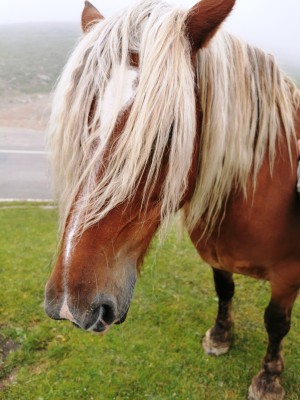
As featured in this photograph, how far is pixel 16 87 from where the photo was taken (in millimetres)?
24812

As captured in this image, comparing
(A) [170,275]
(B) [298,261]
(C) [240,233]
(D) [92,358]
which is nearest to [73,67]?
(C) [240,233]

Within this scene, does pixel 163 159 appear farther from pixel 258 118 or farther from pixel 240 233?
pixel 240 233

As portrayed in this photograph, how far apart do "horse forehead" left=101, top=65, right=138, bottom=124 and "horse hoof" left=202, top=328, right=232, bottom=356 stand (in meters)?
2.94

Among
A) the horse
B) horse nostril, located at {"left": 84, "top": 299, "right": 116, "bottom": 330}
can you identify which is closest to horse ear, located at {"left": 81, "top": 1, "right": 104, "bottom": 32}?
the horse

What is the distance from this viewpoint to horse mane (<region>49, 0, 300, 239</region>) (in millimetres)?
1491

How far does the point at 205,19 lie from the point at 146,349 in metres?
3.20

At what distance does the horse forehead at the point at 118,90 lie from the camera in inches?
59.3

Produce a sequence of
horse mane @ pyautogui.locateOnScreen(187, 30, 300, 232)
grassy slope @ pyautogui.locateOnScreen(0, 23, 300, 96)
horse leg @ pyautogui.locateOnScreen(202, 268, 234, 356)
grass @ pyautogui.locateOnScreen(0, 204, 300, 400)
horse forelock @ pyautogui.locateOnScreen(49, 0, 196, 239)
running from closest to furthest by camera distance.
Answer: horse forelock @ pyautogui.locateOnScreen(49, 0, 196, 239), horse mane @ pyautogui.locateOnScreen(187, 30, 300, 232), grass @ pyautogui.locateOnScreen(0, 204, 300, 400), horse leg @ pyautogui.locateOnScreen(202, 268, 234, 356), grassy slope @ pyautogui.locateOnScreen(0, 23, 300, 96)

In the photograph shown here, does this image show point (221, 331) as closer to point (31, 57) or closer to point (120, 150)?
point (120, 150)

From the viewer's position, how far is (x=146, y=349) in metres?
3.86

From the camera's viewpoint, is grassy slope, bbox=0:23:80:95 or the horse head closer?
the horse head

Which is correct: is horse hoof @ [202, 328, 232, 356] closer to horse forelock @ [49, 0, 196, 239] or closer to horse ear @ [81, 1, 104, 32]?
horse forelock @ [49, 0, 196, 239]

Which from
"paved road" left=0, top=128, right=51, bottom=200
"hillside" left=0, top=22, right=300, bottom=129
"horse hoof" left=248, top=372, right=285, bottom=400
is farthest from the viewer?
"hillside" left=0, top=22, right=300, bottom=129

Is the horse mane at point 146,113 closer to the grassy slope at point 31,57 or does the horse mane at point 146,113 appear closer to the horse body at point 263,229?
the horse body at point 263,229
